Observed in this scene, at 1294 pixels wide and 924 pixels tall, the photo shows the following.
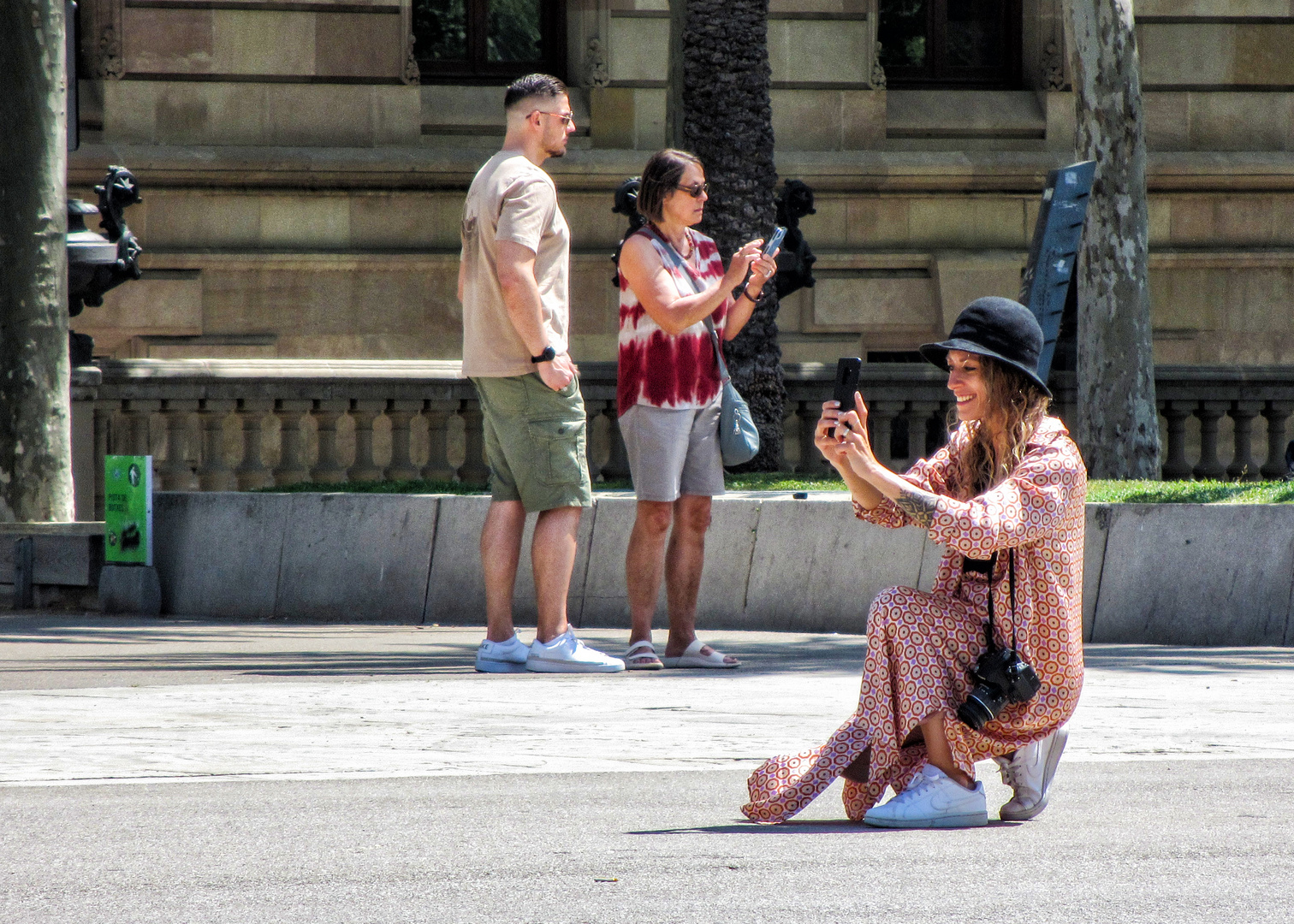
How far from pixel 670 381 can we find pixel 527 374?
0.55 metres

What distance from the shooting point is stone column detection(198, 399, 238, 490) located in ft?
45.3

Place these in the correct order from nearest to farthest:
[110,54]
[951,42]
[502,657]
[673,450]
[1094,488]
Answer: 1. [673,450]
2. [502,657]
3. [1094,488]
4. [110,54]
5. [951,42]

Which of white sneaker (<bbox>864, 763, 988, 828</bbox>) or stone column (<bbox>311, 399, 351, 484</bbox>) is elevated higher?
white sneaker (<bbox>864, 763, 988, 828</bbox>)

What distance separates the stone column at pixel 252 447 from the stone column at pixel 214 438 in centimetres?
8

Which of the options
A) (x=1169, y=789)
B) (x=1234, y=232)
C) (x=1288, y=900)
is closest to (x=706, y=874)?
(x=1288, y=900)

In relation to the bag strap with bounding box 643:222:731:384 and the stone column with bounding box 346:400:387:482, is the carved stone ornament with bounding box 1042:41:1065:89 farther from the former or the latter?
the bag strap with bounding box 643:222:731:384

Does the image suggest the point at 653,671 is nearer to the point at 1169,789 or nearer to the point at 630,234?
the point at 630,234

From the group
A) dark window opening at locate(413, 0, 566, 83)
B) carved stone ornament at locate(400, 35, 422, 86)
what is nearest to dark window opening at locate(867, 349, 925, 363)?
dark window opening at locate(413, 0, 566, 83)

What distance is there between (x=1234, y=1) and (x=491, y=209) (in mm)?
16393

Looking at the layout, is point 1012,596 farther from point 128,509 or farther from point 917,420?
point 917,420

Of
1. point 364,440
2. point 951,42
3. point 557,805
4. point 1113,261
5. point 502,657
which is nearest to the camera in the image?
point 557,805

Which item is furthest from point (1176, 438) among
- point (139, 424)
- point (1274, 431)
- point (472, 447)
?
point (139, 424)

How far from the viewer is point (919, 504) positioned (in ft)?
15.6

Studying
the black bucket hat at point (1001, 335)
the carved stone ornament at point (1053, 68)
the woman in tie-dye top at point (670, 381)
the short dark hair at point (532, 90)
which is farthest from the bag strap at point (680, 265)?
the carved stone ornament at point (1053, 68)
